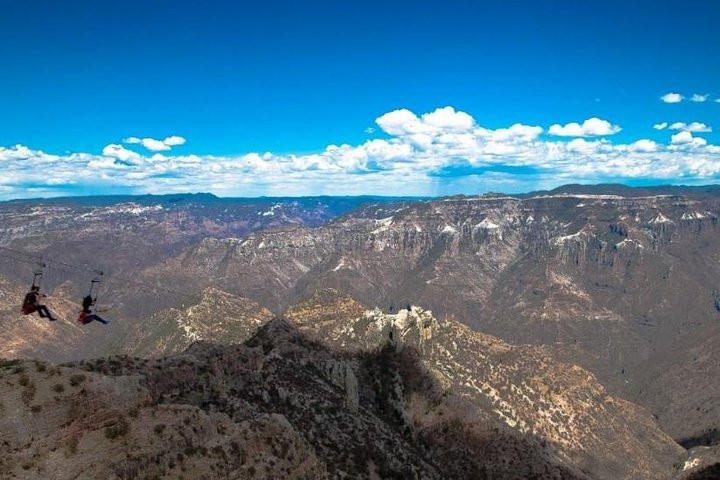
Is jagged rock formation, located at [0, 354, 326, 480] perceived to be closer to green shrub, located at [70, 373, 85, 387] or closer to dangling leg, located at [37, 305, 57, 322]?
green shrub, located at [70, 373, 85, 387]

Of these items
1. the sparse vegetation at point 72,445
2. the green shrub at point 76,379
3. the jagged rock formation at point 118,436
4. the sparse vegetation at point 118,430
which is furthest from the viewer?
the green shrub at point 76,379

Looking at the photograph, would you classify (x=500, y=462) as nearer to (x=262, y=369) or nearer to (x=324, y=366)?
(x=324, y=366)

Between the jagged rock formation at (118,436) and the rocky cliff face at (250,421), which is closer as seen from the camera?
the jagged rock formation at (118,436)

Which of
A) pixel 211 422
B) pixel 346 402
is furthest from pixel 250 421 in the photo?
pixel 346 402

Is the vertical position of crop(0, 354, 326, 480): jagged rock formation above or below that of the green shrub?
below

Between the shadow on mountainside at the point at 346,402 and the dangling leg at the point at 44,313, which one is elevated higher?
the dangling leg at the point at 44,313

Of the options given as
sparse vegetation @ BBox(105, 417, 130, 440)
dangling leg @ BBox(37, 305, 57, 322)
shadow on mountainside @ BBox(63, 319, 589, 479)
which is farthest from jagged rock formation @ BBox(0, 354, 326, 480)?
dangling leg @ BBox(37, 305, 57, 322)

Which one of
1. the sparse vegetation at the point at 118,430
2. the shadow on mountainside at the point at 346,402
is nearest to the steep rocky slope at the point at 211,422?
the sparse vegetation at the point at 118,430

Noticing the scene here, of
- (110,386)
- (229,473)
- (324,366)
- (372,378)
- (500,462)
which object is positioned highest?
(110,386)

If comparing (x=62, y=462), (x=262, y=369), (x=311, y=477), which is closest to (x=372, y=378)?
(x=262, y=369)

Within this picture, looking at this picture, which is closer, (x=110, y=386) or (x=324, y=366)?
(x=110, y=386)

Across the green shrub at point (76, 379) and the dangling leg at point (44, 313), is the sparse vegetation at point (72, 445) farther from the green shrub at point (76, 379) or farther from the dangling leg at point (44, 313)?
the dangling leg at point (44, 313)
